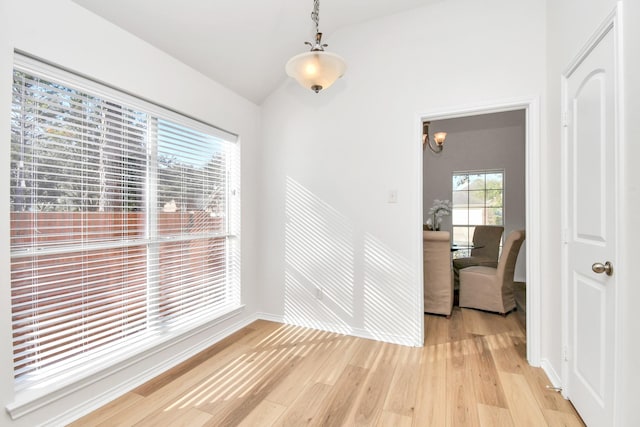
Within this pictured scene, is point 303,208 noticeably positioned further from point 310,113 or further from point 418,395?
point 418,395

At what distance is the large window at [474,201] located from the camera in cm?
561

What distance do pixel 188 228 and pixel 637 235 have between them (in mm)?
2842

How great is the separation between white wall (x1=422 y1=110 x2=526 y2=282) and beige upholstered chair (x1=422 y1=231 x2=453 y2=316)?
109 inches

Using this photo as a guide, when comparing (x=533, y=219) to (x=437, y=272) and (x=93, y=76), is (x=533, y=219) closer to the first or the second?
(x=437, y=272)

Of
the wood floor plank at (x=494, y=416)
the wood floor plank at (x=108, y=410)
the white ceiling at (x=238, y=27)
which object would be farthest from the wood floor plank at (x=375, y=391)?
the white ceiling at (x=238, y=27)

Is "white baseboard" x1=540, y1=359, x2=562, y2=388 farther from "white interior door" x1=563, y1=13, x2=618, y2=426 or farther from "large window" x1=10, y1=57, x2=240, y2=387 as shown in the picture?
"large window" x1=10, y1=57, x2=240, y2=387

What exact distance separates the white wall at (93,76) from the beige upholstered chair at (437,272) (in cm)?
219

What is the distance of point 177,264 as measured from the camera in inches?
99.7

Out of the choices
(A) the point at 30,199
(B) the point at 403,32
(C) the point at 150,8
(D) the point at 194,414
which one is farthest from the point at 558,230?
(A) the point at 30,199

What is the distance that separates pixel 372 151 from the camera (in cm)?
286

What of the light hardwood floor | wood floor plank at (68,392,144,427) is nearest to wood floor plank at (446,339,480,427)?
the light hardwood floor

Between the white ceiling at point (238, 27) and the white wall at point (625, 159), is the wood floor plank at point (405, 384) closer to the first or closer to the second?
the white wall at point (625, 159)

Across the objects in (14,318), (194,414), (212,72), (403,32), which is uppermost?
(403,32)

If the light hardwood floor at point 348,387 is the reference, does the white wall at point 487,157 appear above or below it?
above
